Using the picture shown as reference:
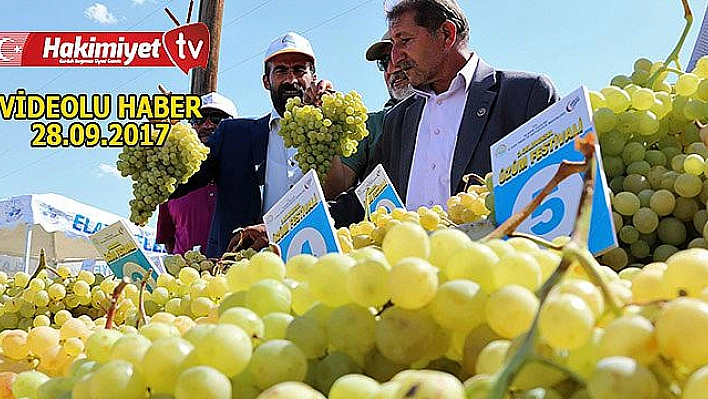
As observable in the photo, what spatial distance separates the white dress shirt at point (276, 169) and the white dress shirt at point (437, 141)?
655 millimetres

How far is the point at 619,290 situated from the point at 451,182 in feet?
4.98

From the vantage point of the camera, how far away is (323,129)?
1.85 metres

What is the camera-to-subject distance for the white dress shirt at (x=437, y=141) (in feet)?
6.46

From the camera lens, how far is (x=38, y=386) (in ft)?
1.79

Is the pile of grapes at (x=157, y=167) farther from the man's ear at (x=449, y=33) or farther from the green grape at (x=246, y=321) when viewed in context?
the green grape at (x=246, y=321)

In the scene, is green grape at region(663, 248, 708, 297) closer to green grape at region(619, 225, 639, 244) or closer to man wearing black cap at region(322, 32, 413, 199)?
green grape at region(619, 225, 639, 244)

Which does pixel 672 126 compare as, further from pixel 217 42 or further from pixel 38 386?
pixel 217 42

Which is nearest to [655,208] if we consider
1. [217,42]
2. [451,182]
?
[451,182]

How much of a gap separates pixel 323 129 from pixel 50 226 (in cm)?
528

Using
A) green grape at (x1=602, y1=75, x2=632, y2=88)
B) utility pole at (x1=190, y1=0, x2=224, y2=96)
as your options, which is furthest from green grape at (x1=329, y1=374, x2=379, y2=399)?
utility pole at (x1=190, y1=0, x2=224, y2=96)

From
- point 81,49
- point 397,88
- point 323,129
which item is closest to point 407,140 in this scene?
point 323,129

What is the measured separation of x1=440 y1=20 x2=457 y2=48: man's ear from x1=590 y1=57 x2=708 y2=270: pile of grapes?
3.24 feet

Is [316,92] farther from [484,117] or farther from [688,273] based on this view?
[688,273]

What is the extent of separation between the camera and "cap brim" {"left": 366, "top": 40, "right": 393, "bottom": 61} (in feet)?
10.1
